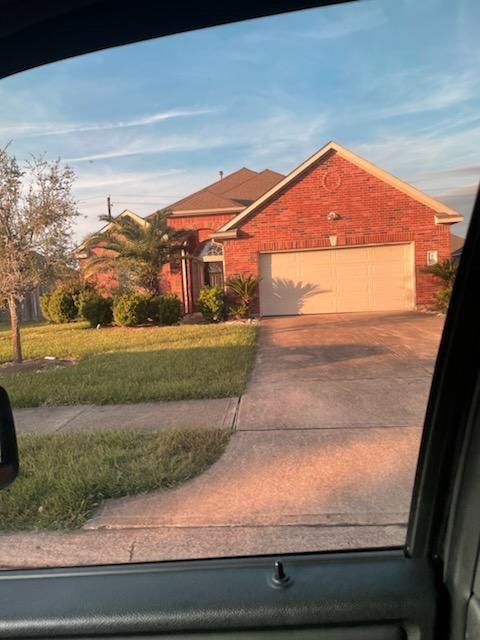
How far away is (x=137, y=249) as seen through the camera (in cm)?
1675

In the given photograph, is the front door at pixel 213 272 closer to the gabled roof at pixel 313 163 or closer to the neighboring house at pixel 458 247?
the gabled roof at pixel 313 163

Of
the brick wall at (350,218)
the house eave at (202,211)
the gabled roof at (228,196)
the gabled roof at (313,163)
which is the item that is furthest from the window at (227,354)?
the house eave at (202,211)

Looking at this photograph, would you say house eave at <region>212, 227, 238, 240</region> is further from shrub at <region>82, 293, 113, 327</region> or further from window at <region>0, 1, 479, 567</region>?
window at <region>0, 1, 479, 567</region>

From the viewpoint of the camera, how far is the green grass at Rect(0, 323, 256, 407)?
6855 millimetres

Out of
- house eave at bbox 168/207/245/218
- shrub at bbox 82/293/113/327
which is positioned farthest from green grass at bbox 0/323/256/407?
house eave at bbox 168/207/245/218

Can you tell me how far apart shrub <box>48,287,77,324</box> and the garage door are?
7546 millimetres

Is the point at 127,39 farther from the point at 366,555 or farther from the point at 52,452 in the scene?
the point at 52,452

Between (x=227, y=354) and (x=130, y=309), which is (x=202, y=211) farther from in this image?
(x=227, y=354)

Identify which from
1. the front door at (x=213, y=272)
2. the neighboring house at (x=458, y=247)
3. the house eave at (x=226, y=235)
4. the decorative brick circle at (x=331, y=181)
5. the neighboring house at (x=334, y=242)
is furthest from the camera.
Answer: the front door at (x=213, y=272)

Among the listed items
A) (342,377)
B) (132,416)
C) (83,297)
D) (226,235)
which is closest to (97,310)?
(83,297)

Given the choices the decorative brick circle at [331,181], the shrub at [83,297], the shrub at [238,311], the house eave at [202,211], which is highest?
the decorative brick circle at [331,181]

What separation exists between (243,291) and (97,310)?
4.84 metres

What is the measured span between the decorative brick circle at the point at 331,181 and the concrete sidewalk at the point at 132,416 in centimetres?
1018

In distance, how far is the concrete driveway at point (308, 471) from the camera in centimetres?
307
